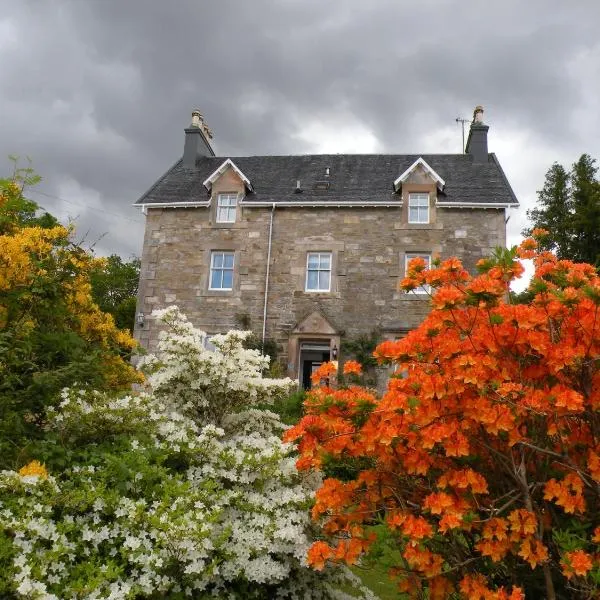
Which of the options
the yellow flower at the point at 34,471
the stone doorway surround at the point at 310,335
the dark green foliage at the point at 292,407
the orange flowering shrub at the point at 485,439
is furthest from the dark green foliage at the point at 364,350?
the yellow flower at the point at 34,471

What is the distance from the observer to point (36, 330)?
5.30 m

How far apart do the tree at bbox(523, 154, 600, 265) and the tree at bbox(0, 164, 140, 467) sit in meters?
24.4

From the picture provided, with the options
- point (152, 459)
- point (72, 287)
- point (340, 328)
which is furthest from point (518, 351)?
point (340, 328)

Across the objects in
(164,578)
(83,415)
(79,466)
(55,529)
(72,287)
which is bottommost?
(164,578)

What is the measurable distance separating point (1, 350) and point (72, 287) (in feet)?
4.77

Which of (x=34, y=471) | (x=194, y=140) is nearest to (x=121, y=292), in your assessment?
(x=194, y=140)

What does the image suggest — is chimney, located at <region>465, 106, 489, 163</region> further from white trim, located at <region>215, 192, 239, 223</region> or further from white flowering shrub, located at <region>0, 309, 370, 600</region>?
white flowering shrub, located at <region>0, 309, 370, 600</region>

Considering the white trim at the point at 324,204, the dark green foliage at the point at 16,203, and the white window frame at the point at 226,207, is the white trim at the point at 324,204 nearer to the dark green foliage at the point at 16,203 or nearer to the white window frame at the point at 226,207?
the white window frame at the point at 226,207

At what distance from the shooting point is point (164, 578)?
4.11 metres

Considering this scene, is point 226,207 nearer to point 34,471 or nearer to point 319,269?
point 319,269

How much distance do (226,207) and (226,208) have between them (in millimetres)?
38

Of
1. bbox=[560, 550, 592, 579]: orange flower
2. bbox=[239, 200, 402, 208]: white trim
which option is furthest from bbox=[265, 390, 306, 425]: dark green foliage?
bbox=[239, 200, 402, 208]: white trim

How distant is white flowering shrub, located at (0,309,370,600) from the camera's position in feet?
13.0

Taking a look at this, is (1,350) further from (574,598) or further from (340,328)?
(340,328)
